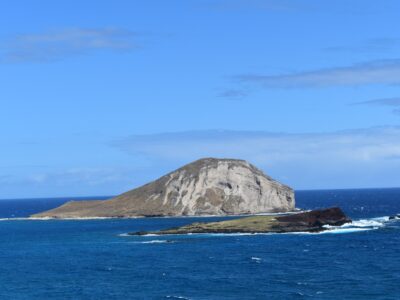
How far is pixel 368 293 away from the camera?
9562cm

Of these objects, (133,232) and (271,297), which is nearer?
(271,297)

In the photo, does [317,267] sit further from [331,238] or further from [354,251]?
[331,238]

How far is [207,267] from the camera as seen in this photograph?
406 ft

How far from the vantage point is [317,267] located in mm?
120625

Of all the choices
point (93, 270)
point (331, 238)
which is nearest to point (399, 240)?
point (331, 238)

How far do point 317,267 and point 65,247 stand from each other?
67773 mm

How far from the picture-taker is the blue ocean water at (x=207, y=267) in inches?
3971

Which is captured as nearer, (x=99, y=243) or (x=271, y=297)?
(x=271, y=297)

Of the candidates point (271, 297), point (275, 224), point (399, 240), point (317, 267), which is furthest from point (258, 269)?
point (275, 224)

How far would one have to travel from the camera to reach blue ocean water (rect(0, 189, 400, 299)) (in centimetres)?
10088

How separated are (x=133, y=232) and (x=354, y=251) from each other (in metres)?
74.8

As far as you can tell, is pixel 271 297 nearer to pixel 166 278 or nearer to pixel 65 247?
pixel 166 278

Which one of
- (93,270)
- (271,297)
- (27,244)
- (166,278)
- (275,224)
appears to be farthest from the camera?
(275,224)

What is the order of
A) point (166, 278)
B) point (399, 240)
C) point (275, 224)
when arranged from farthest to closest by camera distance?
1. point (275, 224)
2. point (399, 240)
3. point (166, 278)
